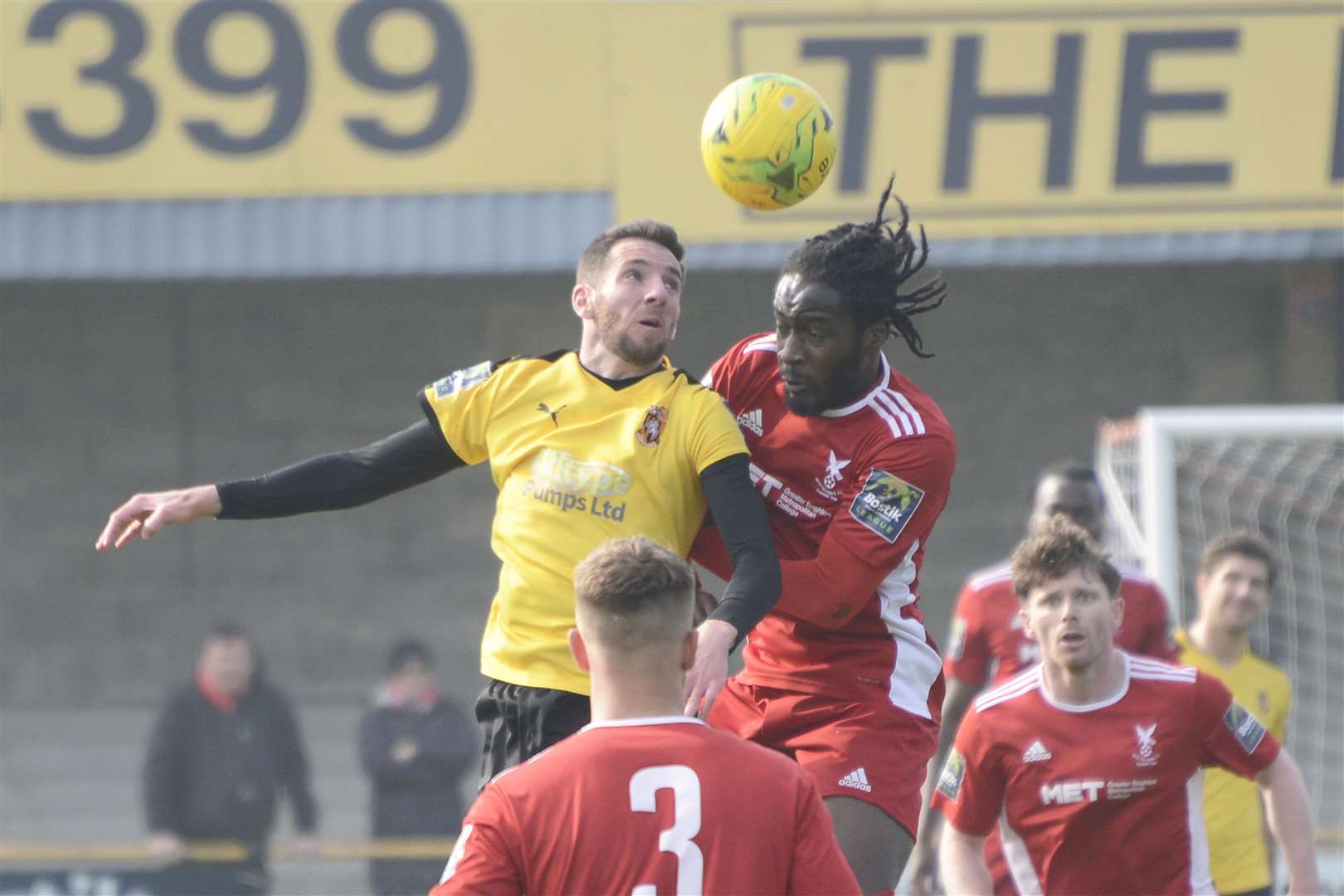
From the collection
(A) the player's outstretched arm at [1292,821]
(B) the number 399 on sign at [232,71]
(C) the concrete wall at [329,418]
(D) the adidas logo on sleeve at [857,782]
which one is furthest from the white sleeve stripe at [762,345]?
(C) the concrete wall at [329,418]

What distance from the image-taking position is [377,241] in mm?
10375

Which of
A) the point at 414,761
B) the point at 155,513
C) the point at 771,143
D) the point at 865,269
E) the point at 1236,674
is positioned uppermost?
the point at 771,143

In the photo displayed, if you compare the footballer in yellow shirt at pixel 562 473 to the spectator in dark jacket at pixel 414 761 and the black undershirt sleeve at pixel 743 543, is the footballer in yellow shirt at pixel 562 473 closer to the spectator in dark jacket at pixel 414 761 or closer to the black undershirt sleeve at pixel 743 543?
the black undershirt sleeve at pixel 743 543

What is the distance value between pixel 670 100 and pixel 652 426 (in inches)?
245

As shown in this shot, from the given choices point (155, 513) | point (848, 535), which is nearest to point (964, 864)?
point (848, 535)

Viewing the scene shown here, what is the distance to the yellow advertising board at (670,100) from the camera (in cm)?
1000

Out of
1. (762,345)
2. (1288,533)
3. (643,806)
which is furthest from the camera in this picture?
(1288,533)

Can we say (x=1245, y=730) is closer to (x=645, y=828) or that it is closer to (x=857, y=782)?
(x=857, y=782)

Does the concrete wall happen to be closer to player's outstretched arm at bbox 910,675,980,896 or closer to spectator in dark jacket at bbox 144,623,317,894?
spectator in dark jacket at bbox 144,623,317,894

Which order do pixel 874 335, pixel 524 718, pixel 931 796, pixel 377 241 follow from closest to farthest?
1. pixel 524 718
2. pixel 874 335
3. pixel 931 796
4. pixel 377 241

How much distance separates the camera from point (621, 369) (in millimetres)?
4121

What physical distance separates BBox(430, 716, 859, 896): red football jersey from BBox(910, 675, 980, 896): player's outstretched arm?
286 cm

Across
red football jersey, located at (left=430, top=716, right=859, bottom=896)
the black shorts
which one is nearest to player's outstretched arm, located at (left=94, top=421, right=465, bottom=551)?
the black shorts

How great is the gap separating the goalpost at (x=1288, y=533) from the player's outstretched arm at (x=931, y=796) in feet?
6.25
